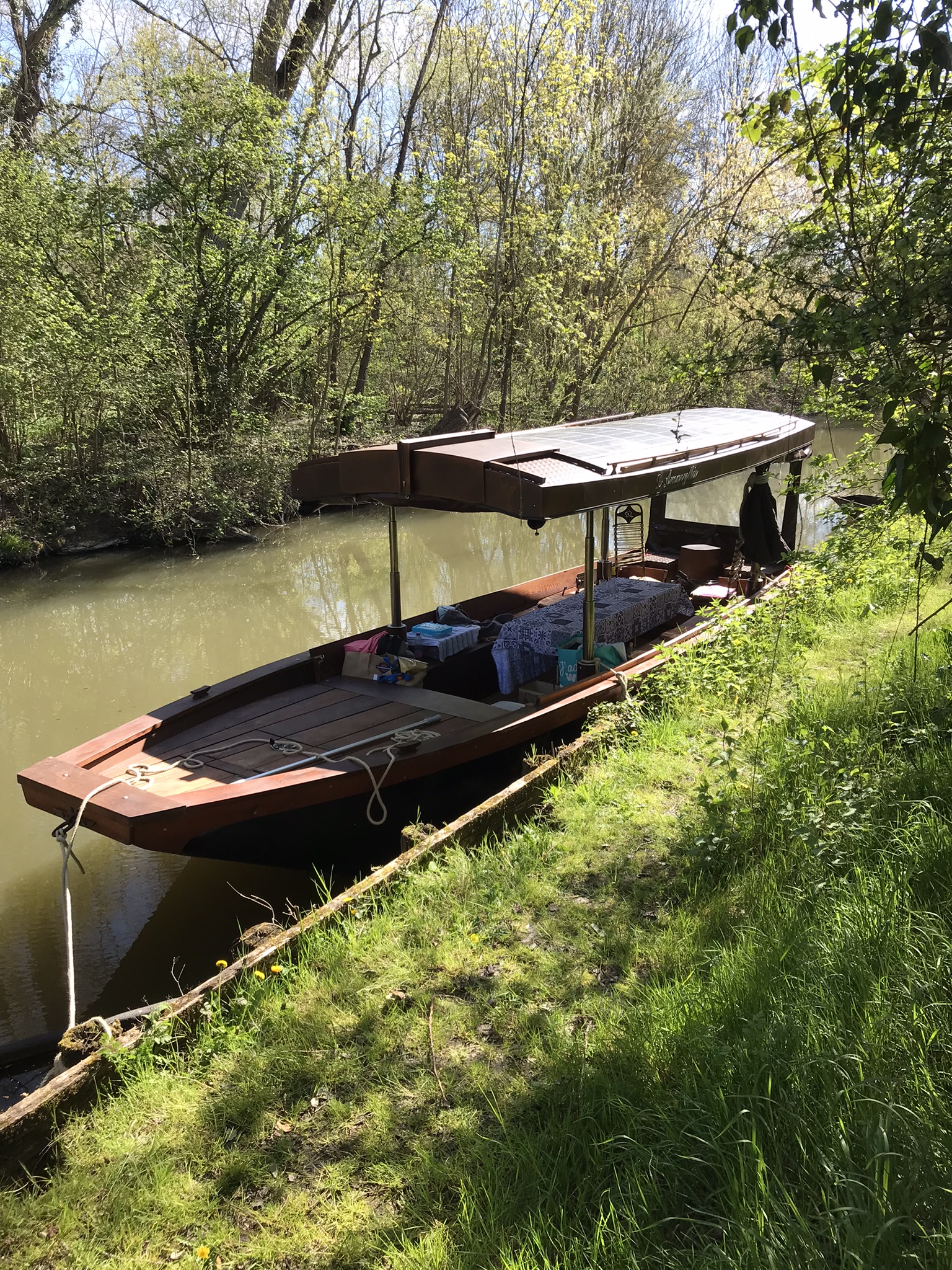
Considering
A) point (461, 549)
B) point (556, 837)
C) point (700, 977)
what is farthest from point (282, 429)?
point (700, 977)

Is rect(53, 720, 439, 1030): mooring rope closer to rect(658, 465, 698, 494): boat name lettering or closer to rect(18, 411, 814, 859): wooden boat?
rect(18, 411, 814, 859): wooden boat

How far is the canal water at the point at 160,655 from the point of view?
5668 mm

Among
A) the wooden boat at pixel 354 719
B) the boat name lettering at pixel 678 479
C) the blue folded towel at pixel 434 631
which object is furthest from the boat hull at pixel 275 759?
the boat name lettering at pixel 678 479

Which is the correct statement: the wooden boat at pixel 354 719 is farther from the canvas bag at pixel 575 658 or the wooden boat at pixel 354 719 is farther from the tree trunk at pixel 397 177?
the tree trunk at pixel 397 177

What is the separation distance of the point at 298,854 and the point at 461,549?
489 inches

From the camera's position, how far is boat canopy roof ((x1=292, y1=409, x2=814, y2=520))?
5.62 m

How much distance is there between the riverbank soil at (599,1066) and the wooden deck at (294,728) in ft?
5.39

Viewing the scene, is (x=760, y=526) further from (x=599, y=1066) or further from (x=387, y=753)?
(x=599, y=1066)

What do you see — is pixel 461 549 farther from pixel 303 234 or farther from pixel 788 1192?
pixel 788 1192

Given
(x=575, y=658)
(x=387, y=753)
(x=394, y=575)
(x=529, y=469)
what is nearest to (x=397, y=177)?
(x=394, y=575)

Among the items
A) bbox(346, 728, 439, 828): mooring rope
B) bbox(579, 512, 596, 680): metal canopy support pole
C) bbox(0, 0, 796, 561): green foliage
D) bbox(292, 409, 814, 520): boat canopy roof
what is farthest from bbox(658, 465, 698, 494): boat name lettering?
bbox(0, 0, 796, 561): green foliage

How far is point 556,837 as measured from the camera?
4617 millimetres

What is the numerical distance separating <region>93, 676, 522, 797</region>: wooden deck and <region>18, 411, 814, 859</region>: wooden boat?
0.01m

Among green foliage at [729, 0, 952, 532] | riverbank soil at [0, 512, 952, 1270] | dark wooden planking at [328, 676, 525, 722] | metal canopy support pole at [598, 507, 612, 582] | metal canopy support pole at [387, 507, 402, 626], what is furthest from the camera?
metal canopy support pole at [598, 507, 612, 582]
